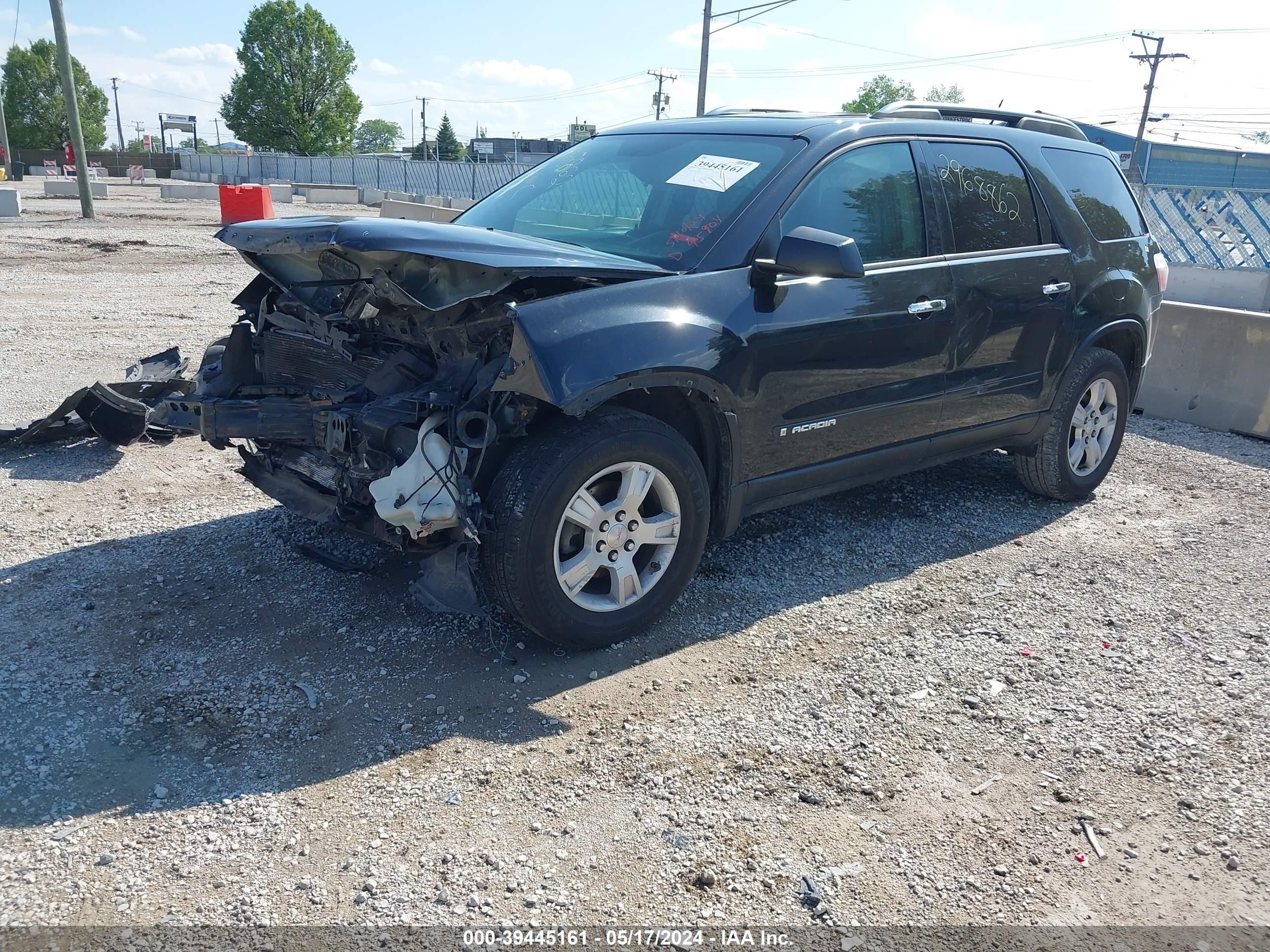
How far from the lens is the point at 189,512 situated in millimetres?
5000

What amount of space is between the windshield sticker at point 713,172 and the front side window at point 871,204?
281 millimetres

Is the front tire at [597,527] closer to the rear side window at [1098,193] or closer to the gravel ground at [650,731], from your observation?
the gravel ground at [650,731]

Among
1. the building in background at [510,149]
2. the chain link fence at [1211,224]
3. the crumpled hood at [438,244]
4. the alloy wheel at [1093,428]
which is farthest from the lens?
the building in background at [510,149]

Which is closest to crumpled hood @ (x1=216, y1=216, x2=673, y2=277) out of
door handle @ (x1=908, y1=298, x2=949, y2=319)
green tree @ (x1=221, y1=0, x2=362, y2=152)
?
door handle @ (x1=908, y1=298, x2=949, y2=319)

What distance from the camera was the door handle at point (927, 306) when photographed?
14.3 ft

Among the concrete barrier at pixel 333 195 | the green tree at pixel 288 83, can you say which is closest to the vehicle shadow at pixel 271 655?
the concrete barrier at pixel 333 195

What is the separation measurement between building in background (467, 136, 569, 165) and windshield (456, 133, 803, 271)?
47.8 meters

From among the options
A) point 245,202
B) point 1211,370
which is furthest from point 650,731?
point 245,202

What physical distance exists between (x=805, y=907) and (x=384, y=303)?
2522 millimetres

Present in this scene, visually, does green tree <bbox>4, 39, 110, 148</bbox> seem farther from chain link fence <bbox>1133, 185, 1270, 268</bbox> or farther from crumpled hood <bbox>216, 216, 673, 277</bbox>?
crumpled hood <bbox>216, 216, 673, 277</bbox>

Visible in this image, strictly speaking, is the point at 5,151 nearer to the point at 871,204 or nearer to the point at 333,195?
the point at 333,195

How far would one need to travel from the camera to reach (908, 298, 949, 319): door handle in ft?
14.3

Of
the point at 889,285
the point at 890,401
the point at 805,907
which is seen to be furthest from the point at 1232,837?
the point at 889,285

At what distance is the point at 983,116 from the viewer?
538 centimetres
